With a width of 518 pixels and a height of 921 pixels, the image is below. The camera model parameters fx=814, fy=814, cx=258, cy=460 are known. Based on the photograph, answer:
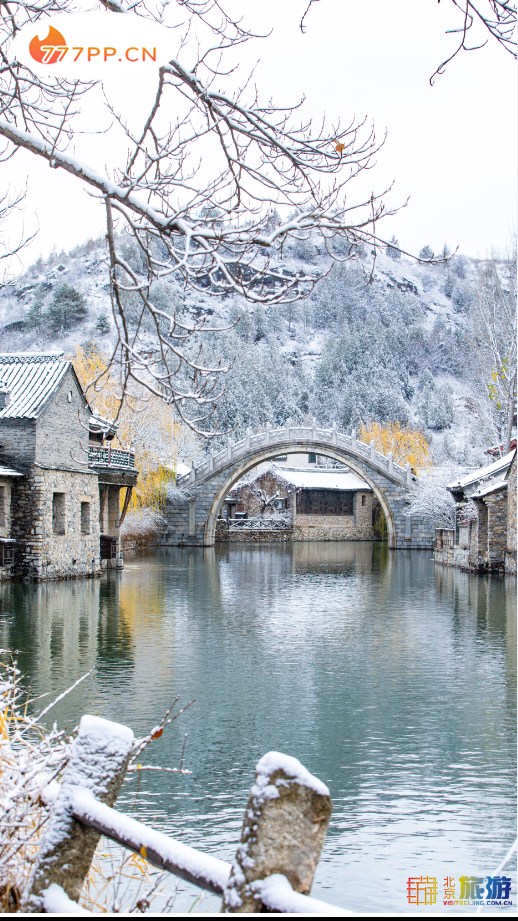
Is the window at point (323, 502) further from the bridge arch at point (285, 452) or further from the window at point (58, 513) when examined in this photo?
the window at point (58, 513)

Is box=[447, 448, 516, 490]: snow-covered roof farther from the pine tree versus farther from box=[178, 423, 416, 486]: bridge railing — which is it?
the pine tree

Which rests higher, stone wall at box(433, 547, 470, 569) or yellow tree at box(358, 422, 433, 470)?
yellow tree at box(358, 422, 433, 470)

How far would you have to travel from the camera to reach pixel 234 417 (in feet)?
178

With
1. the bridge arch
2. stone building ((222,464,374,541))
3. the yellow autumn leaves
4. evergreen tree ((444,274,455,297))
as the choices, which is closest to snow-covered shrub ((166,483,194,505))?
the bridge arch

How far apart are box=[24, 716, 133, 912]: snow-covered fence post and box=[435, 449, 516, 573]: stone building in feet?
68.7

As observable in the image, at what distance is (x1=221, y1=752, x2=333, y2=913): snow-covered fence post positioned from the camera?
81.4 inches

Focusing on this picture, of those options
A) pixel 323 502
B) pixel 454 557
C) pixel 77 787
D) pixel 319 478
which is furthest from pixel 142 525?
pixel 77 787

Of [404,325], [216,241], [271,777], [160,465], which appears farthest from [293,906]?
[404,325]

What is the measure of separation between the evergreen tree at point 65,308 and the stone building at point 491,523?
29.2 m

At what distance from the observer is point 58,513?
20.6m

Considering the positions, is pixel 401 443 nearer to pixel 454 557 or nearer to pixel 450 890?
pixel 454 557

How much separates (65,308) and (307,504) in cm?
1922

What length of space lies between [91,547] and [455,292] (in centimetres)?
9196

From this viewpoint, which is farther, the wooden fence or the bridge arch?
the bridge arch
